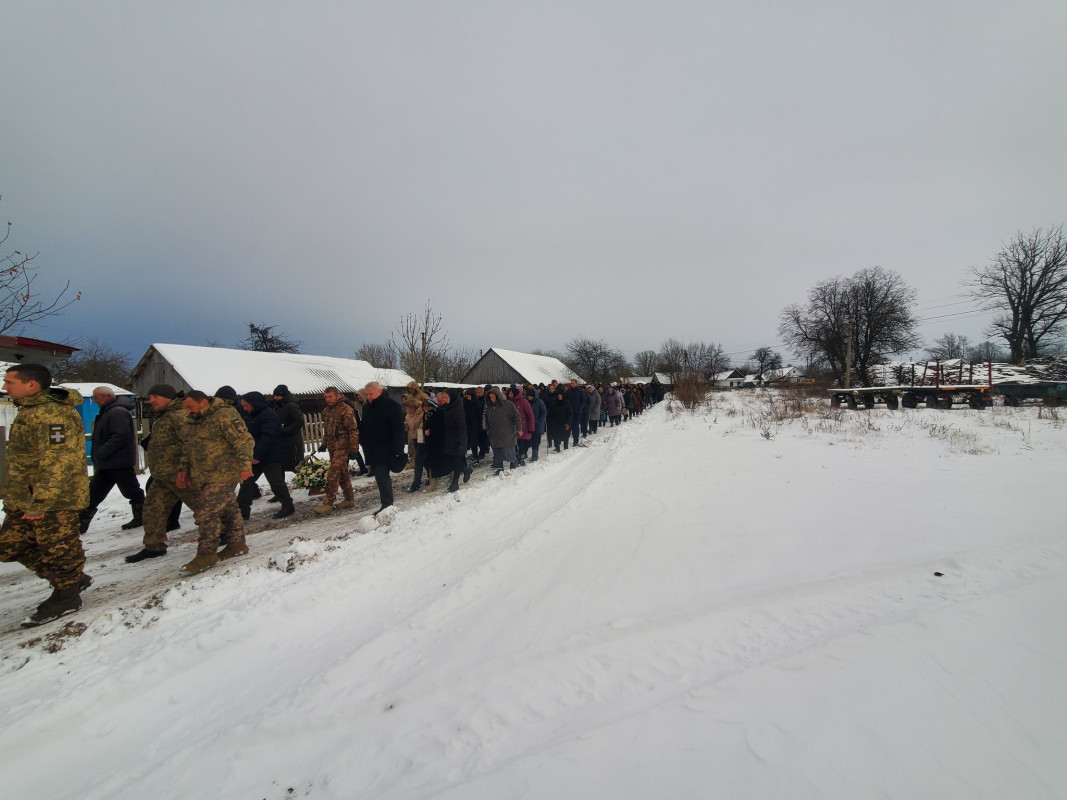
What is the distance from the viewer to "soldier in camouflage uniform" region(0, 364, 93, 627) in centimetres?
326

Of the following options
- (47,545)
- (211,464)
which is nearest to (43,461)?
(47,545)

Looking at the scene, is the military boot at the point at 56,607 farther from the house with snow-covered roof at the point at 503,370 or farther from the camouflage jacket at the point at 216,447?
the house with snow-covered roof at the point at 503,370

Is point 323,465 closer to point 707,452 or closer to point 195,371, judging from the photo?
point 707,452

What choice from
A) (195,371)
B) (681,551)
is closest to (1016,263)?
(681,551)

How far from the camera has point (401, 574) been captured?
3994mm

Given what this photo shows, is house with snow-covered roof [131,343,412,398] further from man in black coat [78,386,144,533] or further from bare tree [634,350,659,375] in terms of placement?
bare tree [634,350,659,375]

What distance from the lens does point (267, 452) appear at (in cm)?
620

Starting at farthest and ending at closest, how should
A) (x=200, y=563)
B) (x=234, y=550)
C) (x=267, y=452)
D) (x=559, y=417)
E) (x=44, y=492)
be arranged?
(x=559, y=417) → (x=267, y=452) → (x=234, y=550) → (x=200, y=563) → (x=44, y=492)

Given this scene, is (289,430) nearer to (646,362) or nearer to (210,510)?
(210,510)

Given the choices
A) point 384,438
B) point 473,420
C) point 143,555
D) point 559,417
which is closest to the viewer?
point 143,555

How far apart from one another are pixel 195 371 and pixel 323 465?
16.9m

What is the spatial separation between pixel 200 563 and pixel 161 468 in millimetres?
1302

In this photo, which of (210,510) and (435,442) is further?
(435,442)

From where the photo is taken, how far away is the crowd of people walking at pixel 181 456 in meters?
3.32
